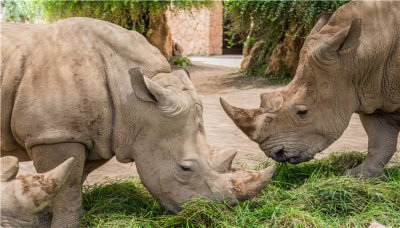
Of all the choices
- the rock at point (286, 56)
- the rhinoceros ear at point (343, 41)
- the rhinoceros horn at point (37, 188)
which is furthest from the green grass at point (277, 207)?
the rock at point (286, 56)

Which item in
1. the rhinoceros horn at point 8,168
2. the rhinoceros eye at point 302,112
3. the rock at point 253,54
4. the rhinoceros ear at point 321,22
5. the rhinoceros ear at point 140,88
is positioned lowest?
the rock at point 253,54

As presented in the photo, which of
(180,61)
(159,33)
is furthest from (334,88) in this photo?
(180,61)

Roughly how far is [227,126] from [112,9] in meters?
4.91

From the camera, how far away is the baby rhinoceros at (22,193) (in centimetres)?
255

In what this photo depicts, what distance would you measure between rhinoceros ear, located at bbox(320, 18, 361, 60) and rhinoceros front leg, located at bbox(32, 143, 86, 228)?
189 centimetres

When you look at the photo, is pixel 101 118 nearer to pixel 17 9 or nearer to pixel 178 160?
pixel 178 160

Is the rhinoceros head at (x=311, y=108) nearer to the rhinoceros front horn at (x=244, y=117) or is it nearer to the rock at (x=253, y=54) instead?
the rhinoceros front horn at (x=244, y=117)

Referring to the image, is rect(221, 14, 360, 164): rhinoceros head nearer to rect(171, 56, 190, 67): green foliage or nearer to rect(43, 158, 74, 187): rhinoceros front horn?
rect(43, 158, 74, 187): rhinoceros front horn

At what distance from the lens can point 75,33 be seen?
3.49 meters

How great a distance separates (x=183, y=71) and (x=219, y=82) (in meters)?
8.48

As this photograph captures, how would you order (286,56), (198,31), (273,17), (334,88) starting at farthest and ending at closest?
(198,31) → (286,56) → (273,17) → (334,88)

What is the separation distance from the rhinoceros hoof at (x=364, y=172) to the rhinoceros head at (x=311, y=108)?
0.97 ft

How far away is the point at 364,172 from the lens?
454 cm

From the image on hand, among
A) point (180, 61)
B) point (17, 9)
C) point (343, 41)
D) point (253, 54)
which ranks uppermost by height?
point (343, 41)
